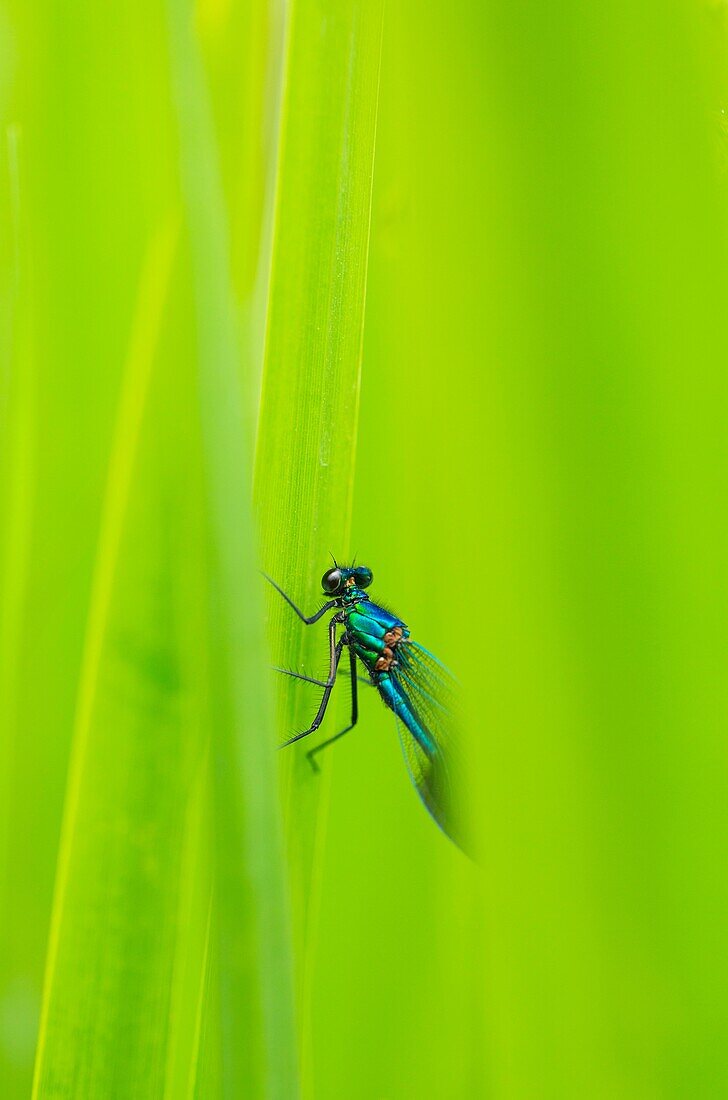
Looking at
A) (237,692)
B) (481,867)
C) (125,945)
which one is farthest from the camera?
(481,867)

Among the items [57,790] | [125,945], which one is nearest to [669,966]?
[125,945]

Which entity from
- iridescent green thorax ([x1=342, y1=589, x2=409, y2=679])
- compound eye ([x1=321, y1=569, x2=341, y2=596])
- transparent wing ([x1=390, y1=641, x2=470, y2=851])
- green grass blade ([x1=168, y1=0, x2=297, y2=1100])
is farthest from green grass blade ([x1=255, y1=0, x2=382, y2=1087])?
iridescent green thorax ([x1=342, y1=589, x2=409, y2=679])

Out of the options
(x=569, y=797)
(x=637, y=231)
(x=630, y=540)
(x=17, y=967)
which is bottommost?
(x=17, y=967)

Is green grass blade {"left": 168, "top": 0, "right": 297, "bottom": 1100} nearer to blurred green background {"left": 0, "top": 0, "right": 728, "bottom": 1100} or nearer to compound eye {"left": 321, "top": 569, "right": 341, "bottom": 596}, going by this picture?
blurred green background {"left": 0, "top": 0, "right": 728, "bottom": 1100}

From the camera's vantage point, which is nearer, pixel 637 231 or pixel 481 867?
pixel 637 231

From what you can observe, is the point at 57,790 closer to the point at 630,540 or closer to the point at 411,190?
the point at 630,540

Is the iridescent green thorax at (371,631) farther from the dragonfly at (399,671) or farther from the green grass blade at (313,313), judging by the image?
the green grass blade at (313,313)
